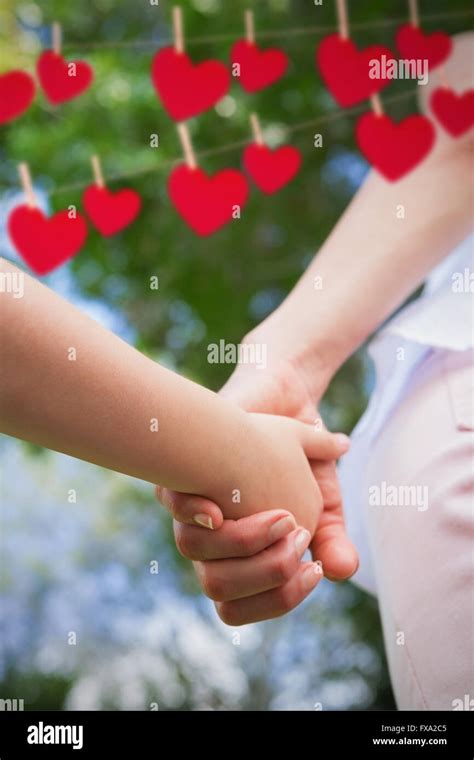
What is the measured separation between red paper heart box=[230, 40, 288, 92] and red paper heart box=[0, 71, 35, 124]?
1.31 ft

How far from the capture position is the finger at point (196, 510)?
28.1 inches

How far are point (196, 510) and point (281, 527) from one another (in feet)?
0.24

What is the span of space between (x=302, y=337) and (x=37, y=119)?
2.05 metres

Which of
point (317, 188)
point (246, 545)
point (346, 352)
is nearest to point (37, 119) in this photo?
point (317, 188)

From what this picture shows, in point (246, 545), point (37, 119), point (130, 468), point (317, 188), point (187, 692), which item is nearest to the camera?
point (130, 468)

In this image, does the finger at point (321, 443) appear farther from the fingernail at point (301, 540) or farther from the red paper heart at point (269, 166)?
the red paper heart at point (269, 166)

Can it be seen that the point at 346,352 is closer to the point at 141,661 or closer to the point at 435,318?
the point at 435,318

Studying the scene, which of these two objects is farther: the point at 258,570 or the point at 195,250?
the point at 195,250

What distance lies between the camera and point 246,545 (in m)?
0.75

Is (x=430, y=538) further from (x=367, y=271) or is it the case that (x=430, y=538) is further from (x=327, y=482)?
(x=367, y=271)

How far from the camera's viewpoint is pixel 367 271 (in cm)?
93

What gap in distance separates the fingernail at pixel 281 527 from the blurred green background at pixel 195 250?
772mm

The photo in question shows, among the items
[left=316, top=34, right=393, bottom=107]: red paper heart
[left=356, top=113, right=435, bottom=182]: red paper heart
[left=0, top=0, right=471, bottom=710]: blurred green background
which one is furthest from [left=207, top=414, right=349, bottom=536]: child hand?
[left=316, top=34, right=393, bottom=107]: red paper heart

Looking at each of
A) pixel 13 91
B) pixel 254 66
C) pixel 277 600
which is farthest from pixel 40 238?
pixel 277 600
